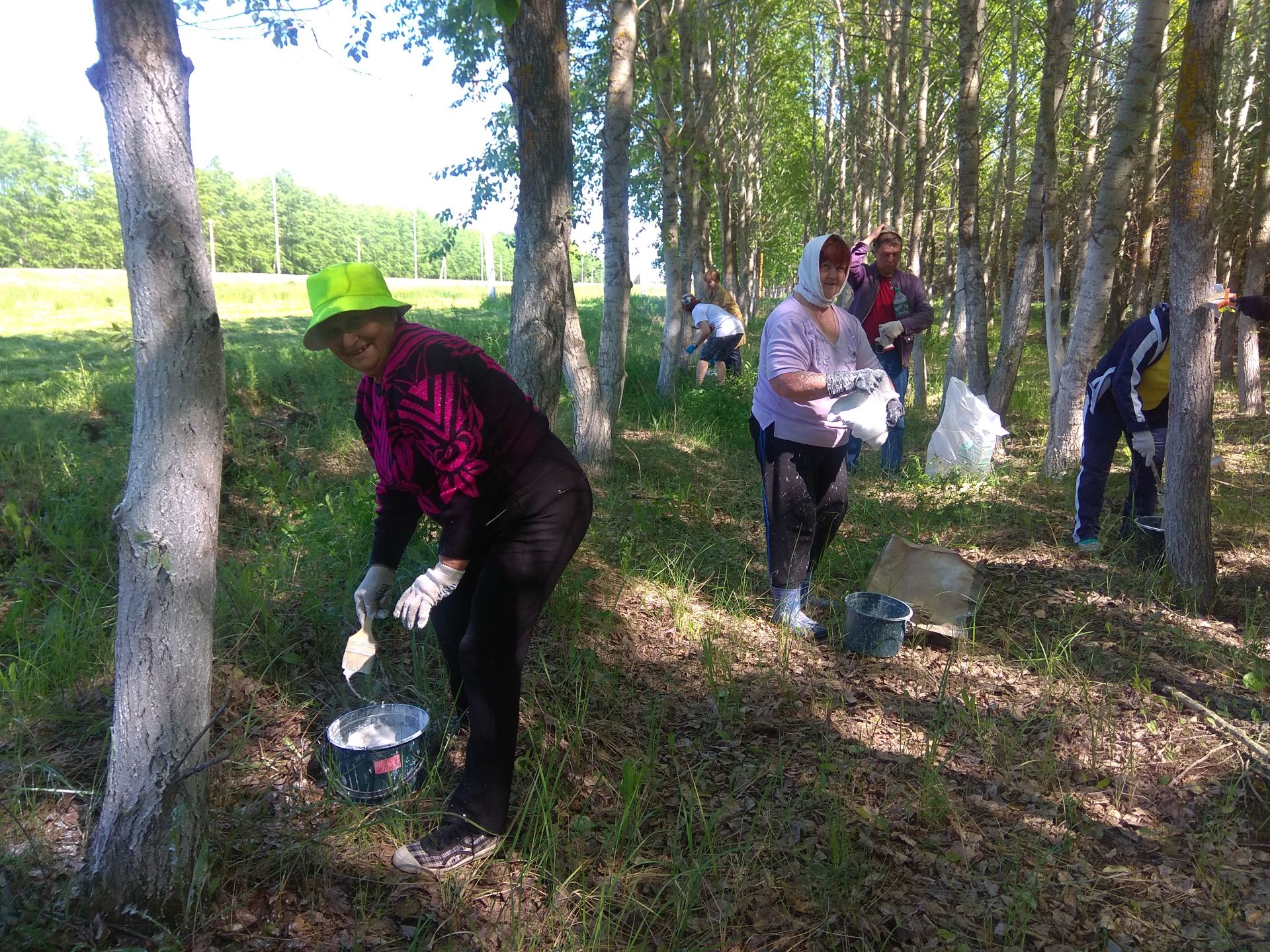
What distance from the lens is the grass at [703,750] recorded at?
2113 mm

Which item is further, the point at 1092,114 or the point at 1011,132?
the point at 1011,132

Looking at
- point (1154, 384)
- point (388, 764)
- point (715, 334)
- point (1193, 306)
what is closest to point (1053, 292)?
point (1154, 384)

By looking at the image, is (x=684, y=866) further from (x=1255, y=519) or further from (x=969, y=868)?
(x=1255, y=519)

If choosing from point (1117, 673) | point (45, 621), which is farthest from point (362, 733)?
point (1117, 673)

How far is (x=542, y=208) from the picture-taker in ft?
14.3

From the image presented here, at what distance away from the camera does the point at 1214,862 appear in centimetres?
230

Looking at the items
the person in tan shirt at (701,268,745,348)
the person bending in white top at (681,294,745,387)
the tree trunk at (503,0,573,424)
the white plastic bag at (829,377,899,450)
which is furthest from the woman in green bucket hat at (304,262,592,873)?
the person in tan shirt at (701,268,745,348)

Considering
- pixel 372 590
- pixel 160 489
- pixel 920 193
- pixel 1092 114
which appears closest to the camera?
pixel 160 489

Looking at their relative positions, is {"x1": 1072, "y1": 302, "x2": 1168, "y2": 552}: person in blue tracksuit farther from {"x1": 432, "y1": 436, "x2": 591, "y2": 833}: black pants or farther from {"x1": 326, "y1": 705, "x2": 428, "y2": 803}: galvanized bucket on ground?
{"x1": 326, "y1": 705, "x2": 428, "y2": 803}: galvanized bucket on ground

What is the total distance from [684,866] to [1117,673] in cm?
225

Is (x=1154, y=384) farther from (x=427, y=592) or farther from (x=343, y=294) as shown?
(x=343, y=294)

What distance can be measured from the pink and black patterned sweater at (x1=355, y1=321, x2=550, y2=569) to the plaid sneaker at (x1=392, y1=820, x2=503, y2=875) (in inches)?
34.0

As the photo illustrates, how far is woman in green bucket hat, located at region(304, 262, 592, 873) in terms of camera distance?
2037 mm

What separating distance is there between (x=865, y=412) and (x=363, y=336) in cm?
227
